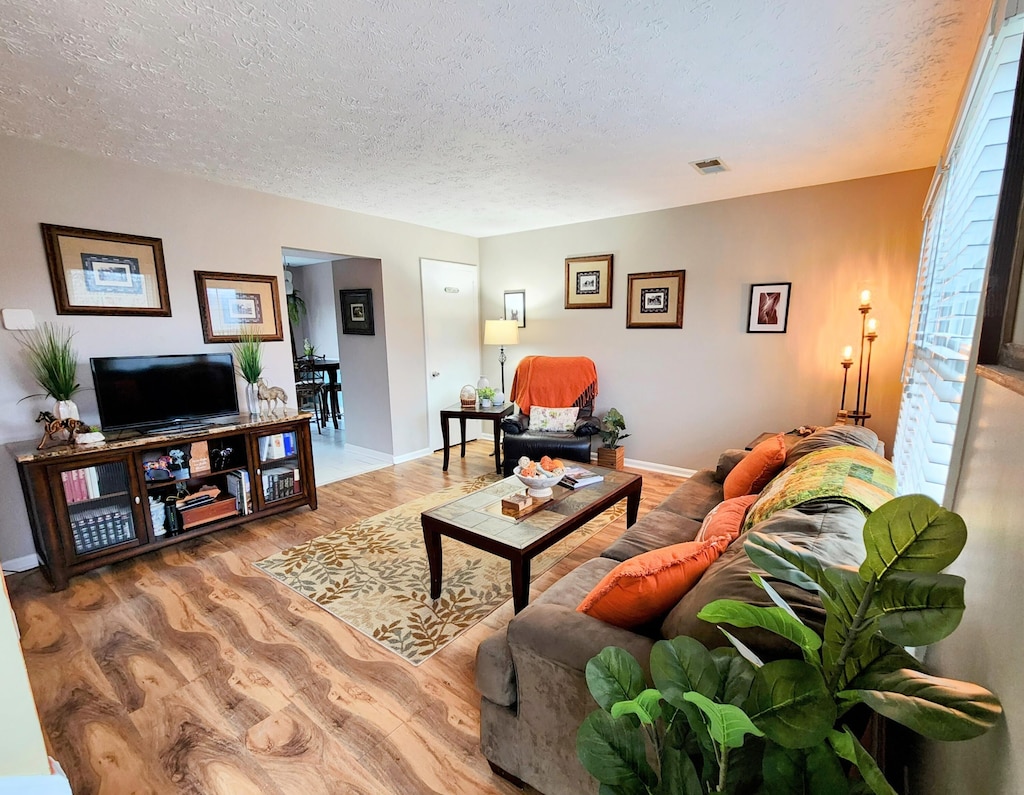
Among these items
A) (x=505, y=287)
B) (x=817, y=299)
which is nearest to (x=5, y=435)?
(x=505, y=287)

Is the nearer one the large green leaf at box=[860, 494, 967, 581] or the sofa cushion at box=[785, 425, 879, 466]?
the large green leaf at box=[860, 494, 967, 581]

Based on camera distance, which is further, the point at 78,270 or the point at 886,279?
the point at 886,279

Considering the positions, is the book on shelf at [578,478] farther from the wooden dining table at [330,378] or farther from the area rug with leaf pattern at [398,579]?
the wooden dining table at [330,378]

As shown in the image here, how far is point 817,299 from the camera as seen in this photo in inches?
136

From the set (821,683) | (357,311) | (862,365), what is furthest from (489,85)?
(862,365)

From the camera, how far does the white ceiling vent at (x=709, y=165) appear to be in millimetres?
2807

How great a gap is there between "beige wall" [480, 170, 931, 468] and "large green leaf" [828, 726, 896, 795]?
356 cm

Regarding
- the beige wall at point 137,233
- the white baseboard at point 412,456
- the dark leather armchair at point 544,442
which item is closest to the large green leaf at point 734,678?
the dark leather armchair at point 544,442

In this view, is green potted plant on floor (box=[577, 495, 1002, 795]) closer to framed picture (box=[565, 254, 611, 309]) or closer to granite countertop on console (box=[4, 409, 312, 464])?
granite countertop on console (box=[4, 409, 312, 464])

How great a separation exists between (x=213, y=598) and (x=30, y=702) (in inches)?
45.4

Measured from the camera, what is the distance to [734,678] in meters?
0.69

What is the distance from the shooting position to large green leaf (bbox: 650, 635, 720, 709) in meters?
0.67

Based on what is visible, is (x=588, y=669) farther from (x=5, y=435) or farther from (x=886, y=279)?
(x=886, y=279)

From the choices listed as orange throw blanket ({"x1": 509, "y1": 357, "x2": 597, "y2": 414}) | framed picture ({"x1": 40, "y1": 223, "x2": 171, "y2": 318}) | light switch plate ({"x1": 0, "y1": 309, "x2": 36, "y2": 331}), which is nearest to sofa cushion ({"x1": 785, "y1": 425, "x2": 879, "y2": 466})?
orange throw blanket ({"x1": 509, "y1": 357, "x2": 597, "y2": 414})
